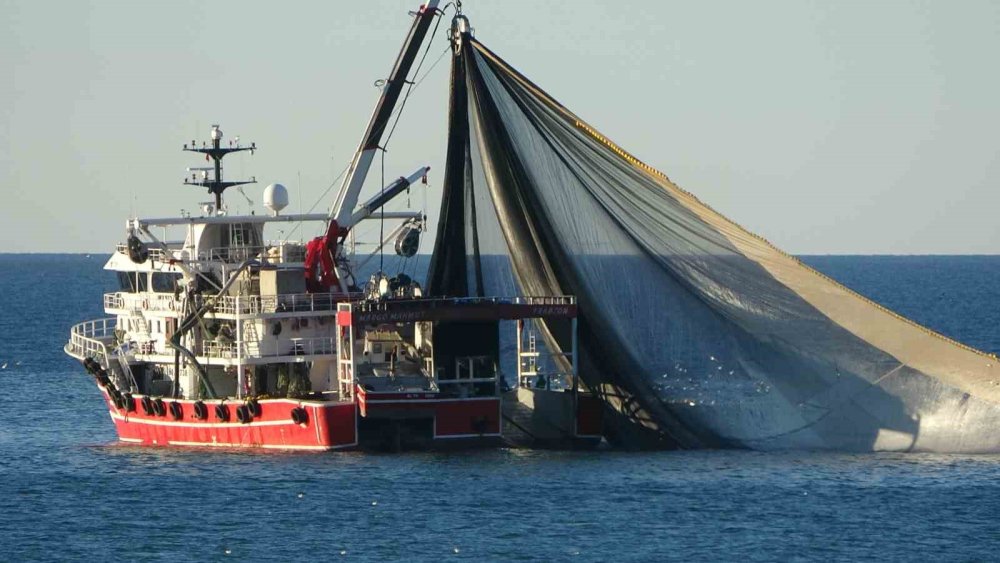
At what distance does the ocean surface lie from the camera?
4525 centimetres

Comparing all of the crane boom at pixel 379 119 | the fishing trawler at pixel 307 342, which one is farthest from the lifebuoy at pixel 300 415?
the crane boom at pixel 379 119

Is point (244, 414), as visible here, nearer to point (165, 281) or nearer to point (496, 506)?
point (165, 281)

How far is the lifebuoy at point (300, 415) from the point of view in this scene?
57.6 m

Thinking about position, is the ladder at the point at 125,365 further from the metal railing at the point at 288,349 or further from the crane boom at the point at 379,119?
the crane boom at the point at 379,119

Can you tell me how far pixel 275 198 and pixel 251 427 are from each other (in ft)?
31.2

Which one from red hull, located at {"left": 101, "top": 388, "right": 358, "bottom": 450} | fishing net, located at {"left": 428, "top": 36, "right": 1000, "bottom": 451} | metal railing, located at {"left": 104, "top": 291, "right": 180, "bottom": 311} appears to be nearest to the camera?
fishing net, located at {"left": 428, "top": 36, "right": 1000, "bottom": 451}

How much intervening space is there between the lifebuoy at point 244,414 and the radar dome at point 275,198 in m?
8.87

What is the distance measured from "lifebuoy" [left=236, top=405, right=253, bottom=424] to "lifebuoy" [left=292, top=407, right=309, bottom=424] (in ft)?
7.36

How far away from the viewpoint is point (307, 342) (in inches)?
2414

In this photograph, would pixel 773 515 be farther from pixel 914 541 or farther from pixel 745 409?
pixel 745 409

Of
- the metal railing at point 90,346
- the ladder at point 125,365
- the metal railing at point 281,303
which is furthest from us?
the metal railing at point 90,346

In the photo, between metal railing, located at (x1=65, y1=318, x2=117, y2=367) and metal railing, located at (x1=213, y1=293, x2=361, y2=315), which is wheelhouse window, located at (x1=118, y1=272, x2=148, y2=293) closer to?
metal railing, located at (x1=65, y1=318, x2=117, y2=367)

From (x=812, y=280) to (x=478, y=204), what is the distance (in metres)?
11.8

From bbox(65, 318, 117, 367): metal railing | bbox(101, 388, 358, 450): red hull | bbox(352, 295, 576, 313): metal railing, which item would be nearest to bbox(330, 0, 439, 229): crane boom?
bbox(352, 295, 576, 313): metal railing
